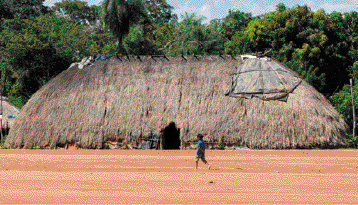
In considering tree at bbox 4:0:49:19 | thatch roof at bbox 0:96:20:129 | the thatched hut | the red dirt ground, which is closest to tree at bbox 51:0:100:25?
tree at bbox 4:0:49:19

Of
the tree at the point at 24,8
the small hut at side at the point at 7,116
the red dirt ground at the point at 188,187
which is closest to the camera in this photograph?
the red dirt ground at the point at 188,187

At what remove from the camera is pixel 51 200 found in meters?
4.11

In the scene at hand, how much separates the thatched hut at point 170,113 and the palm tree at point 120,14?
8016 mm

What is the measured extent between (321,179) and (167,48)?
21791 mm

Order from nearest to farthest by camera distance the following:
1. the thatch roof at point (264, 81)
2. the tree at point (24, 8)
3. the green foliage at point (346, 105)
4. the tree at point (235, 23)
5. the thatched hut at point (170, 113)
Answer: the thatched hut at point (170, 113) < the thatch roof at point (264, 81) < the green foliage at point (346, 105) < the tree at point (235, 23) < the tree at point (24, 8)

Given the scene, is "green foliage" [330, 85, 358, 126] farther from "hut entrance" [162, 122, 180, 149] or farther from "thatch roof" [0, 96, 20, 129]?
"thatch roof" [0, 96, 20, 129]

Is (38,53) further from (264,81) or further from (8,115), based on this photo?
(264,81)

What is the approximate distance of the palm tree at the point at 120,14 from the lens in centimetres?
2248

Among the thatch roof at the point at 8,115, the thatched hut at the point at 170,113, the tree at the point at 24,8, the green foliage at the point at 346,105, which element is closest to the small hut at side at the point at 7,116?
the thatch roof at the point at 8,115

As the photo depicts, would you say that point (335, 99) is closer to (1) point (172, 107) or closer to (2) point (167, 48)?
(1) point (172, 107)

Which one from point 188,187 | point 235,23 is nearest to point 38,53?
point 235,23

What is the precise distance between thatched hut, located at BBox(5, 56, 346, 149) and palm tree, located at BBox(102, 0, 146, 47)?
8.02 m

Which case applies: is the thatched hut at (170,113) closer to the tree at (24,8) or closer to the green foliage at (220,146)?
the green foliage at (220,146)

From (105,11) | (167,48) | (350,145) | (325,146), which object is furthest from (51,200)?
(167,48)
